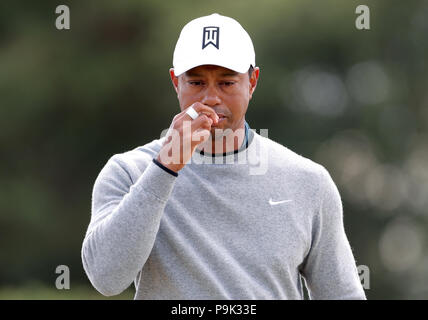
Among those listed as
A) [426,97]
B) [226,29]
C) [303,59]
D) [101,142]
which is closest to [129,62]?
[101,142]

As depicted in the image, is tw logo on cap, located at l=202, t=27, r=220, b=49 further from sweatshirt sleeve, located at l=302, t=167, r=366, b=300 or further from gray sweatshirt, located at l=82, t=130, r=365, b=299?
sweatshirt sleeve, located at l=302, t=167, r=366, b=300

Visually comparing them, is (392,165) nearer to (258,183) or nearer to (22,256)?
(22,256)

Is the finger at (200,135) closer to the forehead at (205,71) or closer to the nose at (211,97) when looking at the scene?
the nose at (211,97)

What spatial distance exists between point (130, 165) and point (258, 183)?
48cm

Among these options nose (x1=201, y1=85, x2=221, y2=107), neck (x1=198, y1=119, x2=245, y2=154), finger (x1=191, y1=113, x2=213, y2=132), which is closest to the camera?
finger (x1=191, y1=113, x2=213, y2=132)

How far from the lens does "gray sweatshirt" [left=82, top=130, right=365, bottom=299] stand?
2717 mm

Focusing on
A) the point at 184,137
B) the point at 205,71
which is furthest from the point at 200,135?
the point at 205,71

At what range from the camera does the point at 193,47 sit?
10.2ft

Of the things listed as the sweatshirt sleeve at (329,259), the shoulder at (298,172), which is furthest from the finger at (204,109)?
the sweatshirt sleeve at (329,259)

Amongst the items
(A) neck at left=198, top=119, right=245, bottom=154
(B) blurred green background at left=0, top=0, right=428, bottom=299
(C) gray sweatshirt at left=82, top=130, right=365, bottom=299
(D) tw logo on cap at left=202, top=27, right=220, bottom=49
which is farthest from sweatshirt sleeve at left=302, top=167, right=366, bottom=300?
(B) blurred green background at left=0, top=0, right=428, bottom=299

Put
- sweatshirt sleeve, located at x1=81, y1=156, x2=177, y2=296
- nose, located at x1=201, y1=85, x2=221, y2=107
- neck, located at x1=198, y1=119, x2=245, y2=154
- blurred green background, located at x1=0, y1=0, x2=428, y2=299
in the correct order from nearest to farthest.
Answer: sweatshirt sleeve, located at x1=81, y1=156, x2=177, y2=296, nose, located at x1=201, y1=85, x2=221, y2=107, neck, located at x1=198, y1=119, x2=245, y2=154, blurred green background, located at x1=0, y1=0, x2=428, y2=299

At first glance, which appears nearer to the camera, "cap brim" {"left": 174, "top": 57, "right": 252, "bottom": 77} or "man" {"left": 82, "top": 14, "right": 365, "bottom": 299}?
"man" {"left": 82, "top": 14, "right": 365, "bottom": 299}

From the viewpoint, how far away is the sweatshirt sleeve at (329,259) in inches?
122

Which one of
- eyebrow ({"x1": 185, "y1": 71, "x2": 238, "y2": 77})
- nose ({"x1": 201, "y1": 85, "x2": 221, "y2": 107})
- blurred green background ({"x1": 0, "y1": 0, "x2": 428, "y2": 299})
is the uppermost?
eyebrow ({"x1": 185, "y1": 71, "x2": 238, "y2": 77})
